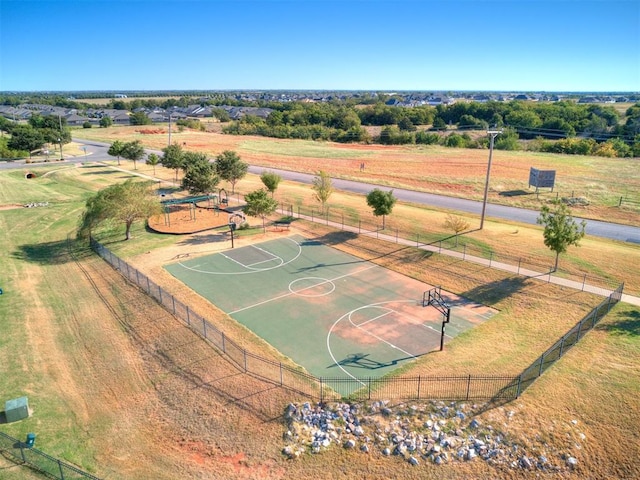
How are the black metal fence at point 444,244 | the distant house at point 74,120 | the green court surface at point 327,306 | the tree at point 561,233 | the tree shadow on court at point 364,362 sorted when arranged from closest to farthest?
the tree shadow on court at point 364,362
the green court surface at point 327,306
the tree at point 561,233
the black metal fence at point 444,244
the distant house at point 74,120

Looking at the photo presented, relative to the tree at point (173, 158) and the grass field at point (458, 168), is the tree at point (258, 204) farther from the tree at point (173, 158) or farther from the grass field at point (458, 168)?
the grass field at point (458, 168)

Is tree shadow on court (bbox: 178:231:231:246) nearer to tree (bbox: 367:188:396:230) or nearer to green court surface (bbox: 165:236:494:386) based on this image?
green court surface (bbox: 165:236:494:386)

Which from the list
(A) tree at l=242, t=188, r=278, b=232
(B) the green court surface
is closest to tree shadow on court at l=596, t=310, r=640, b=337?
(B) the green court surface

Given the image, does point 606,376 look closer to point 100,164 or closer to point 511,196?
point 511,196

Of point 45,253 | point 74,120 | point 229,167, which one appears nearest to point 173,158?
point 229,167

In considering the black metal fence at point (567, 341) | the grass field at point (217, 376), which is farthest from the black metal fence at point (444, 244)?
the grass field at point (217, 376)

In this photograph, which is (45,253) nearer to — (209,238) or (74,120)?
(209,238)

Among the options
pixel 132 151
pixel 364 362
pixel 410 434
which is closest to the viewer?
pixel 410 434
